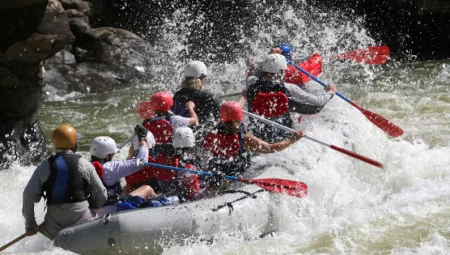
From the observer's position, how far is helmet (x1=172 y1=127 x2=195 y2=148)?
7.07 m

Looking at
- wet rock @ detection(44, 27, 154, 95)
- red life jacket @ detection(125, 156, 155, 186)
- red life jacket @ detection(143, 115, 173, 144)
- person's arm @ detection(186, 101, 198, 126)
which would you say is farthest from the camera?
wet rock @ detection(44, 27, 154, 95)

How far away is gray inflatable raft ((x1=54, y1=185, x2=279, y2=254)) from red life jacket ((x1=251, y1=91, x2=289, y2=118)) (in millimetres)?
1513

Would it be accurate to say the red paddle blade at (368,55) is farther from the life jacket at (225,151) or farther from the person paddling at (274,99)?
the life jacket at (225,151)

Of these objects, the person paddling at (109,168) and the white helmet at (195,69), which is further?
the white helmet at (195,69)

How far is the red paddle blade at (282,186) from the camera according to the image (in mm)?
7176

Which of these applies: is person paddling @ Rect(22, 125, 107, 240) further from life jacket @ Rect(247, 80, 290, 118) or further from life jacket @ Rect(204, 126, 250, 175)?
life jacket @ Rect(247, 80, 290, 118)

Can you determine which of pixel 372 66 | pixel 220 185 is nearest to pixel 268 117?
pixel 220 185

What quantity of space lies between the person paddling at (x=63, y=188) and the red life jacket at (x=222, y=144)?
4.51 feet

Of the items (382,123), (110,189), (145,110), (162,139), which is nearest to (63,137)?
(110,189)

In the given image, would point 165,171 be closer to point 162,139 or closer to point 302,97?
point 162,139

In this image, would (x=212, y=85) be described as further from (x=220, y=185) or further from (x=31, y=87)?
(x=220, y=185)

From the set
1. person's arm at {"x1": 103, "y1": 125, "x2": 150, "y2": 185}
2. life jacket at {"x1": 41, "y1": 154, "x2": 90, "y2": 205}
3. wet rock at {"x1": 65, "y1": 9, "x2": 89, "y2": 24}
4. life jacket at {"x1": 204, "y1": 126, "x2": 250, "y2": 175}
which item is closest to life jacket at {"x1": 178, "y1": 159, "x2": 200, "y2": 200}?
life jacket at {"x1": 204, "y1": 126, "x2": 250, "y2": 175}

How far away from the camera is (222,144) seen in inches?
290

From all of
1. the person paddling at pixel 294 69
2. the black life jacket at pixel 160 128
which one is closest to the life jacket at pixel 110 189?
the black life jacket at pixel 160 128
